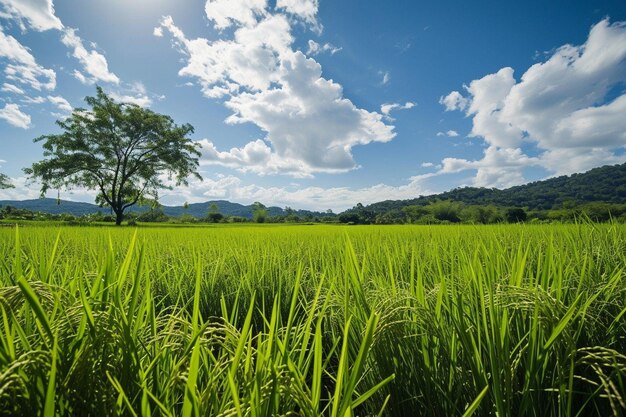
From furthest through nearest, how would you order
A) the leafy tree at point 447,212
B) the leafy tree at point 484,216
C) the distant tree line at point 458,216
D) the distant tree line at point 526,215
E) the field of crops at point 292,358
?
the leafy tree at point 447,212
the leafy tree at point 484,216
the distant tree line at point 458,216
the distant tree line at point 526,215
the field of crops at point 292,358

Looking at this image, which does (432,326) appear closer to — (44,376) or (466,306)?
(466,306)

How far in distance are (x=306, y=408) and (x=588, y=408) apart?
1.29 m

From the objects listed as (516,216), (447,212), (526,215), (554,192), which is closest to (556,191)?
(554,192)

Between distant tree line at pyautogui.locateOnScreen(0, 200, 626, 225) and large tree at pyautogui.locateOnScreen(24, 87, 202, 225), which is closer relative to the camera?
distant tree line at pyautogui.locateOnScreen(0, 200, 626, 225)

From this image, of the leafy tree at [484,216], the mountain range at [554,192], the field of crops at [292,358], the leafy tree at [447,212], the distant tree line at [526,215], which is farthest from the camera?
the mountain range at [554,192]

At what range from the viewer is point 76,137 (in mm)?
25062

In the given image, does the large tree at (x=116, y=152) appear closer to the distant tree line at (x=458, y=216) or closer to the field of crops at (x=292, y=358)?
the distant tree line at (x=458, y=216)

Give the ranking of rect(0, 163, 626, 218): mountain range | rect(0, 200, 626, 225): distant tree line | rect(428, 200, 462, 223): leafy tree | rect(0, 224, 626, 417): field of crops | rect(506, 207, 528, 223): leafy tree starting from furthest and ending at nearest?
1. rect(0, 163, 626, 218): mountain range
2. rect(428, 200, 462, 223): leafy tree
3. rect(506, 207, 528, 223): leafy tree
4. rect(0, 200, 626, 225): distant tree line
5. rect(0, 224, 626, 417): field of crops

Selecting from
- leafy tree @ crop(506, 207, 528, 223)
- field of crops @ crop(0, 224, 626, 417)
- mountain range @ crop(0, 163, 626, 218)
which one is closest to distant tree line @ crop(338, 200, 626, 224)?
leafy tree @ crop(506, 207, 528, 223)

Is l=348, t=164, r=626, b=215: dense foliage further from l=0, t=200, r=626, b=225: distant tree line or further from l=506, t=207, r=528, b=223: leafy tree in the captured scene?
l=506, t=207, r=528, b=223: leafy tree

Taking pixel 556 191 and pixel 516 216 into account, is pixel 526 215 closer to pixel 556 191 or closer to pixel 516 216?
pixel 516 216

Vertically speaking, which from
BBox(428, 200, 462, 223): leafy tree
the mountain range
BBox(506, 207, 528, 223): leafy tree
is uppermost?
the mountain range

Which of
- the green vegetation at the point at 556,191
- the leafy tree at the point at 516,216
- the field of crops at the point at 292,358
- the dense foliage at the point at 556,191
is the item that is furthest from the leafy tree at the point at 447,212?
the field of crops at the point at 292,358

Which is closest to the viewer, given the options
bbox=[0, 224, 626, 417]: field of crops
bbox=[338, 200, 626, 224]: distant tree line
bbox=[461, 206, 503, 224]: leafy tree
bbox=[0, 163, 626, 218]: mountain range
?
bbox=[0, 224, 626, 417]: field of crops
